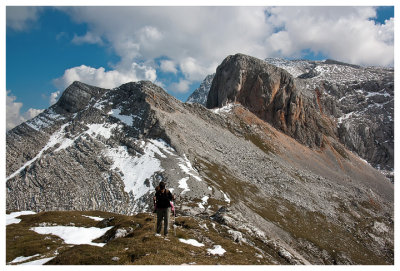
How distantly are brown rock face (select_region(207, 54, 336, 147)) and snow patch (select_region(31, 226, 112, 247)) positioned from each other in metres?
127

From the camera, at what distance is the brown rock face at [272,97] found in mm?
152500

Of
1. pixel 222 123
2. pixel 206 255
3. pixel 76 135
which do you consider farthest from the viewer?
pixel 222 123

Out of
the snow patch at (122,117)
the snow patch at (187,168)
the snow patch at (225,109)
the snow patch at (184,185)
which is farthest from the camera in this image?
the snow patch at (225,109)

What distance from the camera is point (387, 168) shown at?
176 metres

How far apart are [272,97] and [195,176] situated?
102218 mm

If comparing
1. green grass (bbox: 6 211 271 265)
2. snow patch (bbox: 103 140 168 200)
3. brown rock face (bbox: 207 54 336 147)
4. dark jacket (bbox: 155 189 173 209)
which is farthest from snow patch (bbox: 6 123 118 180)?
brown rock face (bbox: 207 54 336 147)

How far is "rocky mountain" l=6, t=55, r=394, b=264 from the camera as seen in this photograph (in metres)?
60.4

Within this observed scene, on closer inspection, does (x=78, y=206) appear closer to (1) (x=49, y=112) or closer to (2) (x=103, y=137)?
(2) (x=103, y=137)

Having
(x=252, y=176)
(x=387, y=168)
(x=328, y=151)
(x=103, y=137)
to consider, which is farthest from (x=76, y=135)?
(x=387, y=168)

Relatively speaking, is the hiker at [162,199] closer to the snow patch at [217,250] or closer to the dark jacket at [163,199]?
the dark jacket at [163,199]

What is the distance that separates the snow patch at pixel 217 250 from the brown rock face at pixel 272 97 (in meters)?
134

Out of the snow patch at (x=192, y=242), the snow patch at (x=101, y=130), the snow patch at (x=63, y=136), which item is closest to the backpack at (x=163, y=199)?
the snow patch at (x=192, y=242)

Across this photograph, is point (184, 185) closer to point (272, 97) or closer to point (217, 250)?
point (217, 250)

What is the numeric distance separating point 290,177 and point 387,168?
123451mm
